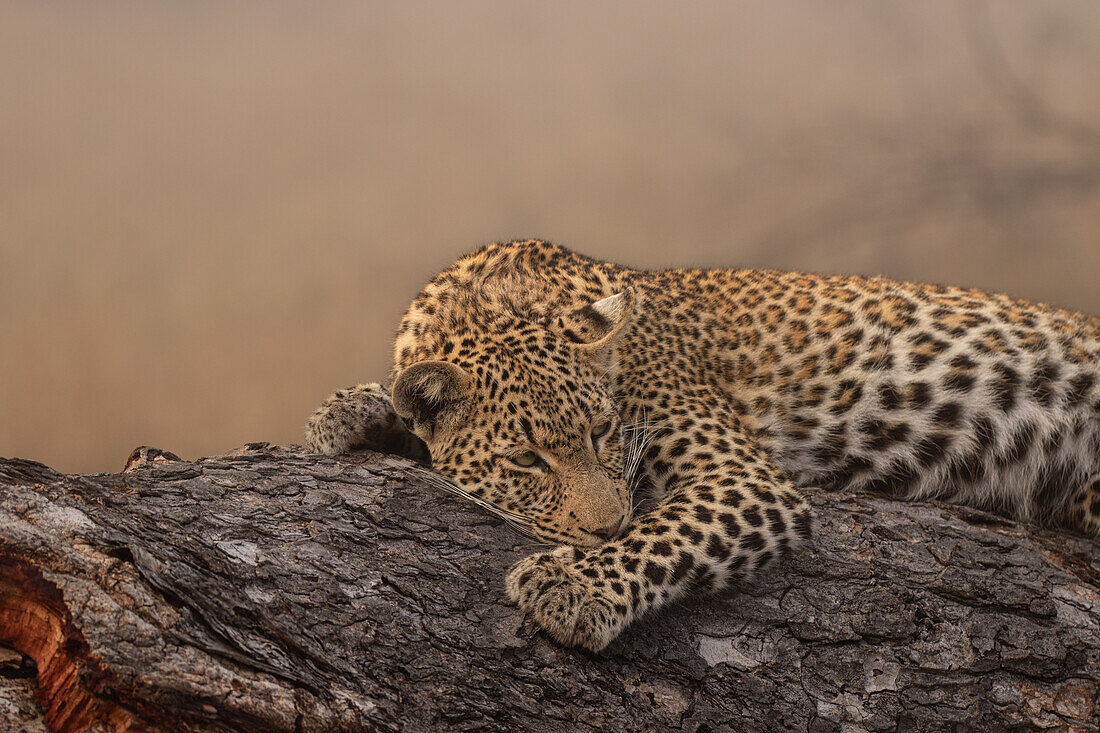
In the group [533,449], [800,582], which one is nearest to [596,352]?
[533,449]

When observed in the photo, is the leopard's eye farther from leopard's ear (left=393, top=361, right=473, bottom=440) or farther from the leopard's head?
leopard's ear (left=393, top=361, right=473, bottom=440)

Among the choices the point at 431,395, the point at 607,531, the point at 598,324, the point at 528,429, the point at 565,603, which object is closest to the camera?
the point at 565,603

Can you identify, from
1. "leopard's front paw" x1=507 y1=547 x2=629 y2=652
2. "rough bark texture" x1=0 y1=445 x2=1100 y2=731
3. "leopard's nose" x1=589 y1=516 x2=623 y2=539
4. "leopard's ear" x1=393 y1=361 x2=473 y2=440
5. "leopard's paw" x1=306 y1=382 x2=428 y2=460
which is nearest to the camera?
"rough bark texture" x1=0 y1=445 x2=1100 y2=731

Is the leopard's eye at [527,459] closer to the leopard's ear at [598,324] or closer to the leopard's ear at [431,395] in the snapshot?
the leopard's ear at [431,395]

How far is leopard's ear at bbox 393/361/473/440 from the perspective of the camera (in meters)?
5.70

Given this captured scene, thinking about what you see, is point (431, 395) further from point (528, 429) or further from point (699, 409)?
point (699, 409)

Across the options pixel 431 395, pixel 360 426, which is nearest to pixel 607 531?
pixel 431 395

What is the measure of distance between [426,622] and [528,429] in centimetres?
155

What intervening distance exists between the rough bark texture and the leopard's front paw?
10 centimetres

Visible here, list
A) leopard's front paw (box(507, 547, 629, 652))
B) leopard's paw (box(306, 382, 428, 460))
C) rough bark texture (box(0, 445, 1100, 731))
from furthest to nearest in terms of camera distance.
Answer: leopard's paw (box(306, 382, 428, 460)), leopard's front paw (box(507, 547, 629, 652)), rough bark texture (box(0, 445, 1100, 731))

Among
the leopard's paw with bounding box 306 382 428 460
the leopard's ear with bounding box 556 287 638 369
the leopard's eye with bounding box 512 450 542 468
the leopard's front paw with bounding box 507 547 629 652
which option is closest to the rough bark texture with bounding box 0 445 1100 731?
the leopard's front paw with bounding box 507 547 629 652

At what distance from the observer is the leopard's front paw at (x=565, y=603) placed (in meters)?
4.58

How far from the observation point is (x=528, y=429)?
5695 mm

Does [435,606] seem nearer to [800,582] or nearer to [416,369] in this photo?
[416,369]
